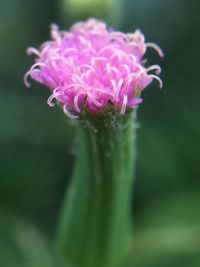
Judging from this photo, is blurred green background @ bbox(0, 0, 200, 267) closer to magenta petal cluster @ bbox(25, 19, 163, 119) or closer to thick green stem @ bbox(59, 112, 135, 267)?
thick green stem @ bbox(59, 112, 135, 267)

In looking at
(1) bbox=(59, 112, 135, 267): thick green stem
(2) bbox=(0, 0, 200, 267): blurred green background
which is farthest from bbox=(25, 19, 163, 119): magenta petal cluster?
(2) bbox=(0, 0, 200, 267): blurred green background

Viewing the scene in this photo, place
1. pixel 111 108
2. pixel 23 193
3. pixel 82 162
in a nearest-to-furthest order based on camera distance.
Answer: pixel 111 108 → pixel 82 162 → pixel 23 193

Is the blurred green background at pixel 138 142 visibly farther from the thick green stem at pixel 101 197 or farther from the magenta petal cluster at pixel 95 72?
the magenta petal cluster at pixel 95 72

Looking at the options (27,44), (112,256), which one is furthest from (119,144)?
(27,44)

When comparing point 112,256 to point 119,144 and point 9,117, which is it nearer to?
point 119,144

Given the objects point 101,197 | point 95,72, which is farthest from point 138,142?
point 95,72

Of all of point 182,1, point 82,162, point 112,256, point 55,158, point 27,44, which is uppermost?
point 182,1

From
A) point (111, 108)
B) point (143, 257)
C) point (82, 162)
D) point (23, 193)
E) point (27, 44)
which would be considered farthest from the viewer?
point (27, 44)
